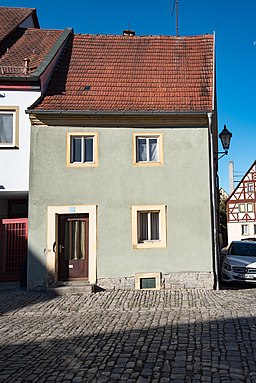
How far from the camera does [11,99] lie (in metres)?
11.2

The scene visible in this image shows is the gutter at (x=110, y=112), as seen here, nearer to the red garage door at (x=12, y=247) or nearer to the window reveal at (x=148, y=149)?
the window reveal at (x=148, y=149)

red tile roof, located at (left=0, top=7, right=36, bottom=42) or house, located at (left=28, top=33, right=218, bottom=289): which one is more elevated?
red tile roof, located at (left=0, top=7, right=36, bottom=42)

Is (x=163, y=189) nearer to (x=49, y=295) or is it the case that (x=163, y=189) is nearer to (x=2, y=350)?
(x=49, y=295)

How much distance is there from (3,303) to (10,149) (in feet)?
15.2

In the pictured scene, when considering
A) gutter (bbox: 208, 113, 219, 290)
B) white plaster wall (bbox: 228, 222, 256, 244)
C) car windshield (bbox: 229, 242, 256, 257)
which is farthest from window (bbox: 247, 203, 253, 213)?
gutter (bbox: 208, 113, 219, 290)

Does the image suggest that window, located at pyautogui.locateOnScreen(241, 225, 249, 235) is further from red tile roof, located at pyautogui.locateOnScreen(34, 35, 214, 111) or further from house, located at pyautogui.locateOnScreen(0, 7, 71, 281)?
house, located at pyautogui.locateOnScreen(0, 7, 71, 281)

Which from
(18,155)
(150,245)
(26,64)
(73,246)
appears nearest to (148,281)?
(150,245)

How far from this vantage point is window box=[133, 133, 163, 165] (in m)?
10.9

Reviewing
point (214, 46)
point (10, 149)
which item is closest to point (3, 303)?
point (10, 149)

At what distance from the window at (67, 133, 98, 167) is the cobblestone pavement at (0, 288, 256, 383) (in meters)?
3.97

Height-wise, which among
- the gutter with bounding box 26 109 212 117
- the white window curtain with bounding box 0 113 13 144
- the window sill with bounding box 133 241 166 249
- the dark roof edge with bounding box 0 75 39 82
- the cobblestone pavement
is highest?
the dark roof edge with bounding box 0 75 39 82

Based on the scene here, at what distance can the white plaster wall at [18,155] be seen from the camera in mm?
10836

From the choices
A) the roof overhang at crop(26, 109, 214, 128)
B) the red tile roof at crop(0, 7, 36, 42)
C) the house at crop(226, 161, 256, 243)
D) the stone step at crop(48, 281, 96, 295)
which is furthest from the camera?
the house at crop(226, 161, 256, 243)

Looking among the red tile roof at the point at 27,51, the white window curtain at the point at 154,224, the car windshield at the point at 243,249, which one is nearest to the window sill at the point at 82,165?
the white window curtain at the point at 154,224
